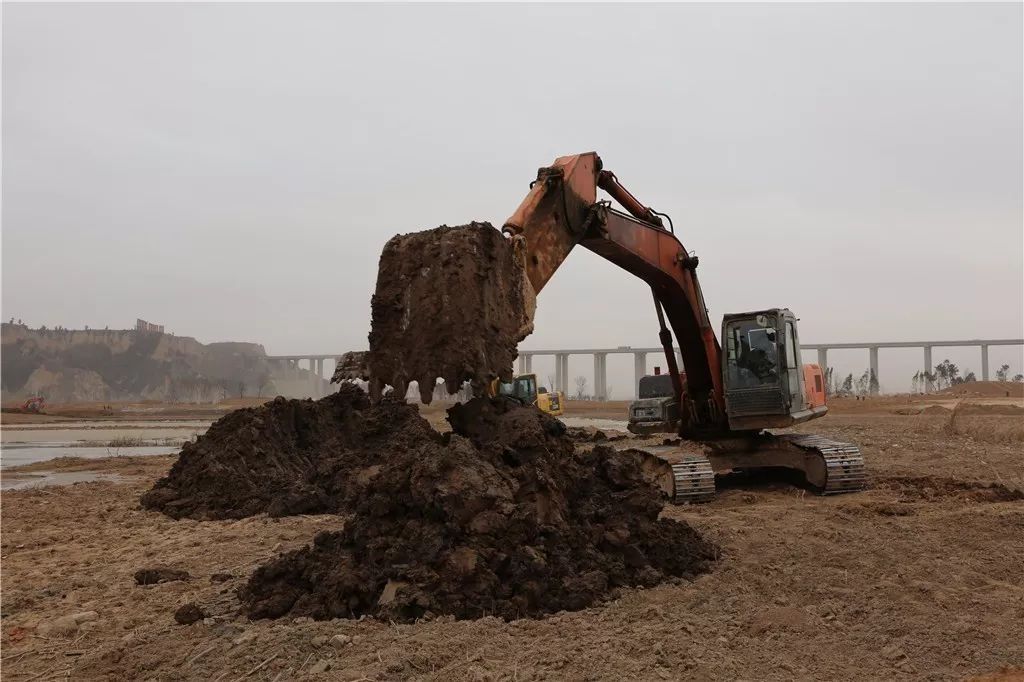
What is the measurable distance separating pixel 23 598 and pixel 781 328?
342 inches

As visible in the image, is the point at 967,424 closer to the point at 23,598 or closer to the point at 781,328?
the point at 781,328

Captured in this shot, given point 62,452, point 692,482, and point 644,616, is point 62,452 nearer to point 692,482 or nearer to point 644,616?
point 692,482

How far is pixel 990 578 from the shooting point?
552 cm

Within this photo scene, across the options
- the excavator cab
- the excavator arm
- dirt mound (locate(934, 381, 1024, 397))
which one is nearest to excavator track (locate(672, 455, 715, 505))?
the excavator cab

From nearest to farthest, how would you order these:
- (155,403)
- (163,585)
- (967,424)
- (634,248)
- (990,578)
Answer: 1. (990,578)
2. (163,585)
3. (634,248)
4. (967,424)
5. (155,403)

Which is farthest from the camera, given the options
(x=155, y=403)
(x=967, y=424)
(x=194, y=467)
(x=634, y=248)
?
(x=155, y=403)

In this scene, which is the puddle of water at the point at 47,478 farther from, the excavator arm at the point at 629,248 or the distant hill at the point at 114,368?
the distant hill at the point at 114,368

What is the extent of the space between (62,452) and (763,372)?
2154 cm

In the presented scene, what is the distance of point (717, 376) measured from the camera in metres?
10.1

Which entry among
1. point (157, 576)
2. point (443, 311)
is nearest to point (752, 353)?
point (443, 311)

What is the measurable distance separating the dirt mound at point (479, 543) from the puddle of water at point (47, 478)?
10.7m

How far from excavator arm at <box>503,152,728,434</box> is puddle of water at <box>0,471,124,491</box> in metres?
10.8

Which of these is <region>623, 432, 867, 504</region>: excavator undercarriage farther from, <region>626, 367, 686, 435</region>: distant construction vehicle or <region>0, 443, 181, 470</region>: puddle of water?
<region>0, 443, 181, 470</region>: puddle of water

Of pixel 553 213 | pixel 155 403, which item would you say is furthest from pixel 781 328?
pixel 155 403
